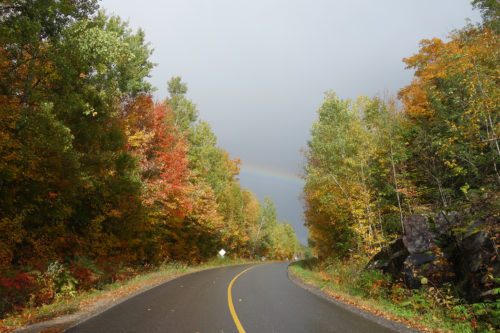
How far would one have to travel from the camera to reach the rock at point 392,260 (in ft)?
33.6

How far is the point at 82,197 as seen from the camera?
43.4 ft

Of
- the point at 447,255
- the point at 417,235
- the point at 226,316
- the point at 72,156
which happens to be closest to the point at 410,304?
the point at 447,255

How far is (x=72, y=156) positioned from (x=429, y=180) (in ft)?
59.4

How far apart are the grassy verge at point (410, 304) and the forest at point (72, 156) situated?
36.0ft

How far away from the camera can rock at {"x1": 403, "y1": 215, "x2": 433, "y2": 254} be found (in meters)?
9.63

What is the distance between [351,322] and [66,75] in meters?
12.6

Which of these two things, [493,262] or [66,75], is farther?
[66,75]

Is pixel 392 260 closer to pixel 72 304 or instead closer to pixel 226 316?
pixel 226 316

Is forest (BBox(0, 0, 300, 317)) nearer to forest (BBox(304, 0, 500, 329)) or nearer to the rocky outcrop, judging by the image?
forest (BBox(304, 0, 500, 329))

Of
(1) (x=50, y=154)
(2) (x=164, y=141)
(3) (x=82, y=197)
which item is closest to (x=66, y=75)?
(1) (x=50, y=154)

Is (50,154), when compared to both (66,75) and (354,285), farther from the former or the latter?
(354,285)

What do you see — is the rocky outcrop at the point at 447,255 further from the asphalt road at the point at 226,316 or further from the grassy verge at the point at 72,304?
the grassy verge at the point at 72,304

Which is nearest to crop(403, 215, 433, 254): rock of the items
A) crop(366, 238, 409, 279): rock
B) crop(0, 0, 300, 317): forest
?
crop(366, 238, 409, 279): rock

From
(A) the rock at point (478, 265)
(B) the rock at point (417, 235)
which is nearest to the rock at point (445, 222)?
(B) the rock at point (417, 235)
